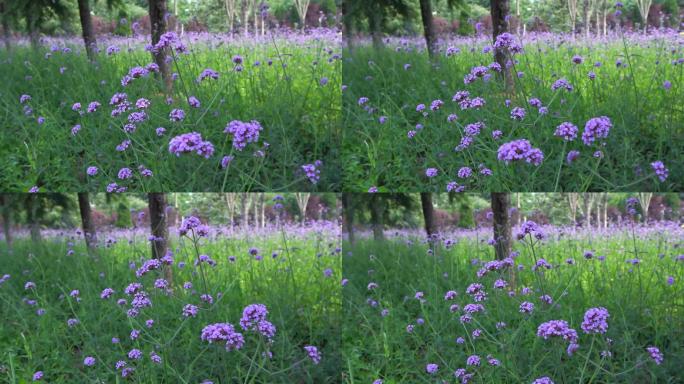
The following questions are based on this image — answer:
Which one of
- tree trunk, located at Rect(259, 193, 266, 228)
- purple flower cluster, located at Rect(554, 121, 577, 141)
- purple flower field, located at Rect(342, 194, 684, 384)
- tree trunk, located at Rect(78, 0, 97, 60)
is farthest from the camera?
tree trunk, located at Rect(78, 0, 97, 60)

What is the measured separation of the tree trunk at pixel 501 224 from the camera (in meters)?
3.78

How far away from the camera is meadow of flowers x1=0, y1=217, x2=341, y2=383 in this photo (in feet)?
12.2

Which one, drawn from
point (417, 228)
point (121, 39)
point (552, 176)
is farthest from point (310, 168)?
point (121, 39)

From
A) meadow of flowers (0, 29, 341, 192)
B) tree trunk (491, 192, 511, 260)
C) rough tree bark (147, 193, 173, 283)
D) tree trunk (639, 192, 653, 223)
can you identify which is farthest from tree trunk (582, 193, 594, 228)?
rough tree bark (147, 193, 173, 283)

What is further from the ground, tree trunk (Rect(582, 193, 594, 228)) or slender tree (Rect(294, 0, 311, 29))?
slender tree (Rect(294, 0, 311, 29))

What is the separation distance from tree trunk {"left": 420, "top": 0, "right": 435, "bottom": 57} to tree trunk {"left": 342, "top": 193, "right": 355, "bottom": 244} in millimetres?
1043

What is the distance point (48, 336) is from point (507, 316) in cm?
278

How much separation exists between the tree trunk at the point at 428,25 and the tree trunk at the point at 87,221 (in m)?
2.35

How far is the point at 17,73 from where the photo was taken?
423 centimetres

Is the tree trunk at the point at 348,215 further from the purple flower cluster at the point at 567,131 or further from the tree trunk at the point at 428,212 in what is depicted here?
the purple flower cluster at the point at 567,131

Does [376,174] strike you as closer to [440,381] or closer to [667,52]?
[440,381]

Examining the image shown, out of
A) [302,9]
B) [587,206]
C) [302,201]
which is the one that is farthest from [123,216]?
[587,206]

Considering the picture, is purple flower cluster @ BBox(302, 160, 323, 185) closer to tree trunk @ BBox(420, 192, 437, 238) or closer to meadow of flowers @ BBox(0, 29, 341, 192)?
meadow of flowers @ BBox(0, 29, 341, 192)

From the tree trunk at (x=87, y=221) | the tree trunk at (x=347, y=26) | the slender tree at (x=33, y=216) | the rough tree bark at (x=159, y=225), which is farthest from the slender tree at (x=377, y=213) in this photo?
the slender tree at (x=33, y=216)
